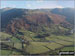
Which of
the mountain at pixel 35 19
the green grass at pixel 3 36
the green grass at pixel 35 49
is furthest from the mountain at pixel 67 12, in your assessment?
the green grass at pixel 3 36

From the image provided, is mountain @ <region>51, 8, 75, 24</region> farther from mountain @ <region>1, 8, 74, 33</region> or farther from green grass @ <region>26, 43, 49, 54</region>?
green grass @ <region>26, 43, 49, 54</region>

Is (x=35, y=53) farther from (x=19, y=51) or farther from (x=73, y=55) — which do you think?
(x=73, y=55)

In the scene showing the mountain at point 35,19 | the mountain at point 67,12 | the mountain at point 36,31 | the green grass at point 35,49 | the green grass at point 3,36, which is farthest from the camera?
the mountain at point 67,12

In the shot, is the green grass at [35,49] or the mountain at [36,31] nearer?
the green grass at [35,49]

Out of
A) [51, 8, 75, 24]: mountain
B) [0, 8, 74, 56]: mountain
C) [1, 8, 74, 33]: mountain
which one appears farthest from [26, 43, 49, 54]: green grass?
[51, 8, 75, 24]: mountain

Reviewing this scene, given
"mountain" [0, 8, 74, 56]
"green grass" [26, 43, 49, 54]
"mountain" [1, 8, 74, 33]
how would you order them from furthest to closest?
"mountain" [1, 8, 74, 33]
"mountain" [0, 8, 74, 56]
"green grass" [26, 43, 49, 54]

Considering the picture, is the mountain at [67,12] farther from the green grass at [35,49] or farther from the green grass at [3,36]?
the green grass at [3,36]

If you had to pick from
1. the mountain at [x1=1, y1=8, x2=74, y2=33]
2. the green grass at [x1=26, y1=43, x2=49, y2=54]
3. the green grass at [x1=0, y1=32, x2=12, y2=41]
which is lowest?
the green grass at [x1=26, y1=43, x2=49, y2=54]

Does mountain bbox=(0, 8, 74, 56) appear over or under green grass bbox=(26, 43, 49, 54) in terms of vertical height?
over
